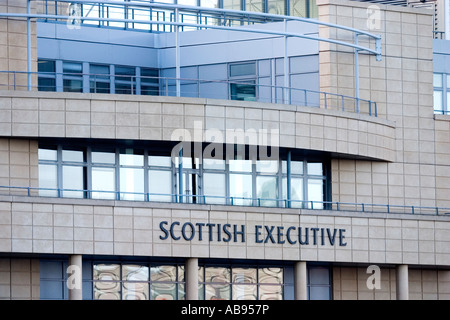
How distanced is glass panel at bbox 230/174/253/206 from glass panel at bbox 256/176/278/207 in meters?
0.35

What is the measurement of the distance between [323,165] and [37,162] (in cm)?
1147

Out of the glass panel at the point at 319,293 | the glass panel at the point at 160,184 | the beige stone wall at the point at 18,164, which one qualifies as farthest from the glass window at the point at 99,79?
the glass panel at the point at 319,293

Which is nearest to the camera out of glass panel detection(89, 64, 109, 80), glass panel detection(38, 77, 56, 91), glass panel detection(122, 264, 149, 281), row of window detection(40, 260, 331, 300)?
row of window detection(40, 260, 331, 300)

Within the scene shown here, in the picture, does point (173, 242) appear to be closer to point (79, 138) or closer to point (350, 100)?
point (79, 138)

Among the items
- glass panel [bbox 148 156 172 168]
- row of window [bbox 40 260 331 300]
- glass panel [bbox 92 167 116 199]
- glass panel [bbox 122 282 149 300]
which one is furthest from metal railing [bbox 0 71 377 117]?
glass panel [bbox 122 282 149 300]

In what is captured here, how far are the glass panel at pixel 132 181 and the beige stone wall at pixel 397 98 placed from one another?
768 centimetres

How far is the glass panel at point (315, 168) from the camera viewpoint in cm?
5053

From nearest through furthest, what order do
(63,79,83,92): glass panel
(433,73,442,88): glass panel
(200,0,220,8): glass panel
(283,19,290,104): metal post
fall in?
(283,19,290,104): metal post, (63,79,83,92): glass panel, (433,73,442,88): glass panel, (200,0,220,8): glass panel

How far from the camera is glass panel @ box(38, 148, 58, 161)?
46.7 meters

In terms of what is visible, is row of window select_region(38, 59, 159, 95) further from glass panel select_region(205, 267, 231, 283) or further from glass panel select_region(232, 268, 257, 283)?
glass panel select_region(232, 268, 257, 283)

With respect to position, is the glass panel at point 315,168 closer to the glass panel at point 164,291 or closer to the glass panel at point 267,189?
the glass panel at point 267,189

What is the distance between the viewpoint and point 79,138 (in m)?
46.1

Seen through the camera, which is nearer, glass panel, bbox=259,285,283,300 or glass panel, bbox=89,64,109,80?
glass panel, bbox=259,285,283,300
